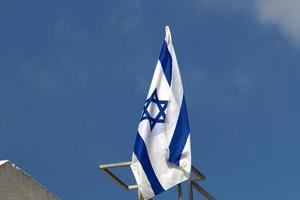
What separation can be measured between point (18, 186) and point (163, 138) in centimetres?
979

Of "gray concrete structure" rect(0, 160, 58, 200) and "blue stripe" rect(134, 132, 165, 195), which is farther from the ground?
"gray concrete structure" rect(0, 160, 58, 200)

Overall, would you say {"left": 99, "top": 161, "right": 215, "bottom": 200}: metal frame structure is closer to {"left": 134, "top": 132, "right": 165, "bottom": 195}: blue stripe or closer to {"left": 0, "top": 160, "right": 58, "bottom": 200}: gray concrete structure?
{"left": 134, "top": 132, "right": 165, "bottom": 195}: blue stripe

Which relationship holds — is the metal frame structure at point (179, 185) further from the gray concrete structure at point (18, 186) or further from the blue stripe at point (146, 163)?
the gray concrete structure at point (18, 186)

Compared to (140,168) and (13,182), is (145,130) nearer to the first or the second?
(140,168)

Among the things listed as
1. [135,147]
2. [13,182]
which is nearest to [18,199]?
[13,182]

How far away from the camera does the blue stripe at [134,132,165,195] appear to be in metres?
18.6

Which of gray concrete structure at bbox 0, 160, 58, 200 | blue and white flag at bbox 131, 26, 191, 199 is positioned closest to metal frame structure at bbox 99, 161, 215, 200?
blue and white flag at bbox 131, 26, 191, 199

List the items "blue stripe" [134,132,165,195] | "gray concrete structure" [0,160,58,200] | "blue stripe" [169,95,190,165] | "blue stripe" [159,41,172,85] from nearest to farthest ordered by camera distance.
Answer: "blue stripe" [134,132,165,195]
"blue stripe" [169,95,190,165]
"blue stripe" [159,41,172,85]
"gray concrete structure" [0,160,58,200]

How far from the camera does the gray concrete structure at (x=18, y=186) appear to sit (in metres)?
26.6

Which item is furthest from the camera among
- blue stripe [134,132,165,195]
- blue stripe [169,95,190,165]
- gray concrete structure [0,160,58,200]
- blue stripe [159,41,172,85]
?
gray concrete structure [0,160,58,200]

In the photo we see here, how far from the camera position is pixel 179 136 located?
19219 mm

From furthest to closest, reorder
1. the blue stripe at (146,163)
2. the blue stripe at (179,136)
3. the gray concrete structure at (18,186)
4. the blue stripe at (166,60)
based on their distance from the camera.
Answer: the gray concrete structure at (18,186) < the blue stripe at (166,60) < the blue stripe at (179,136) < the blue stripe at (146,163)

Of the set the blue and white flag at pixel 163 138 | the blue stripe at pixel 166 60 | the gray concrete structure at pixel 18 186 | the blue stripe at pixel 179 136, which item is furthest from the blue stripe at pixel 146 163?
the gray concrete structure at pixel 18 186

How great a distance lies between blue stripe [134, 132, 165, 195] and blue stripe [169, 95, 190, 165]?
605mm
